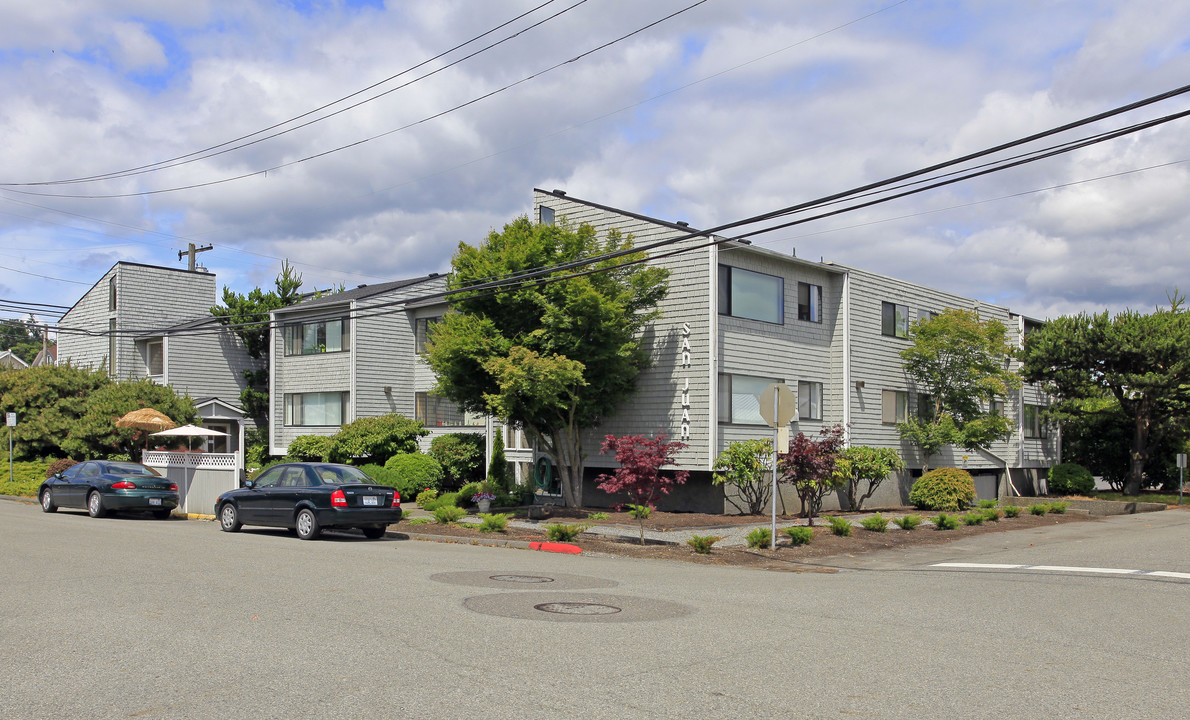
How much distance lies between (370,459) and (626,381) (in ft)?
38.7

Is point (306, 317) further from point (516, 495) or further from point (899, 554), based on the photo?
point (899, 554)

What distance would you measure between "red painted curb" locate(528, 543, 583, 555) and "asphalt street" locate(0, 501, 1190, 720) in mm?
2897

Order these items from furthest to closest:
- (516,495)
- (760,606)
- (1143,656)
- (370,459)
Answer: (370,459) < (516,495) < (760,606) < (1143,656)

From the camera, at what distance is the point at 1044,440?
3916 centimetres

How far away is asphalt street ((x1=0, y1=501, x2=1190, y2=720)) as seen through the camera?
6.06 meters

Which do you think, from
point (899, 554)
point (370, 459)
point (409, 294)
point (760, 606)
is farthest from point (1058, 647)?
point (409, 294)

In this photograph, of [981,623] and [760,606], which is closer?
[981,623]

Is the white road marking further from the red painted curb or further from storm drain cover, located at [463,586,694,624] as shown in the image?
storm drain cover, located at [463,586,694,624]

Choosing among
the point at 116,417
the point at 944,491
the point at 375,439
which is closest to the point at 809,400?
the point at 944,491

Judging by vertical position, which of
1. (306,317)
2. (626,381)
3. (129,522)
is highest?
(306,317)

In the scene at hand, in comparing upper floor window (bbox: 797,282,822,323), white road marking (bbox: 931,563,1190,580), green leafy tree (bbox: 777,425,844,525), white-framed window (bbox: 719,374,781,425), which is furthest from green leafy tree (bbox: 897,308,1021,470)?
white road marking (bbox: 931,563,1190,580)

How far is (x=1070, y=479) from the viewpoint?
121 ft

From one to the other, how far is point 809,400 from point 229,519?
16.4m

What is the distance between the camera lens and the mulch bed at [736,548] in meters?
16.4
